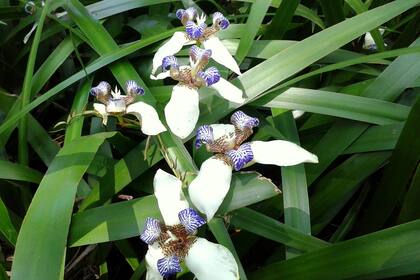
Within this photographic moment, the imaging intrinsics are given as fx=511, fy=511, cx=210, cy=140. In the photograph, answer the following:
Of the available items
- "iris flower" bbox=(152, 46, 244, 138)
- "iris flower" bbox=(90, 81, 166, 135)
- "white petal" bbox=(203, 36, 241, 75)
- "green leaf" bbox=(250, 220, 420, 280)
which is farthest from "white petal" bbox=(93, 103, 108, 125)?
"green leaf" bbox=(250, 220, 420, 280)

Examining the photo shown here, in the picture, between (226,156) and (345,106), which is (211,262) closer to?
(226,156)

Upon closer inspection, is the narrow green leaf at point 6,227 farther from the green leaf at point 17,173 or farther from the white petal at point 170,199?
the white petal at point 170,199

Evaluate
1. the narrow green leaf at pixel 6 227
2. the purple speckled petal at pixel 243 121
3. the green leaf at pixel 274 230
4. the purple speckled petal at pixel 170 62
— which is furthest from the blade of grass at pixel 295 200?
the narrow green leaf at pixel 6 227

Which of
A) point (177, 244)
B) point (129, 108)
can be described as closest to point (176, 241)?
point (177, 244)

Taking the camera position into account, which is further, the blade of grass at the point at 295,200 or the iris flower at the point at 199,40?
the iris flower at the point at 199,40

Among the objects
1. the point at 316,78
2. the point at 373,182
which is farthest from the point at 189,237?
the point at 316,78

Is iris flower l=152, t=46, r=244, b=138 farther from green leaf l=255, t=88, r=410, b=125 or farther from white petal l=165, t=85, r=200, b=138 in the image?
green leaf l=255, t=88, r=410, b=125

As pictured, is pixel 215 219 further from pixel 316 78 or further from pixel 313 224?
pixel 316 78
